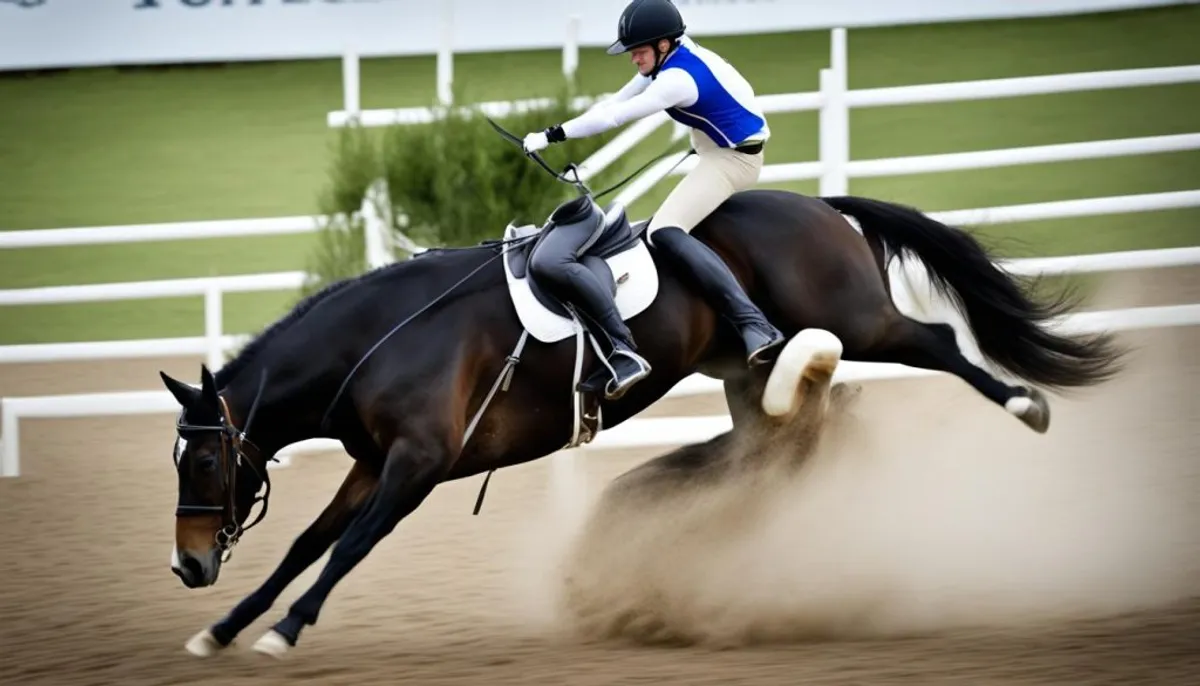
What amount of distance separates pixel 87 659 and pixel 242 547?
5.99 feet

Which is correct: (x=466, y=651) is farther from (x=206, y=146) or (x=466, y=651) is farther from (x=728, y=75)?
(x=206, y=146)

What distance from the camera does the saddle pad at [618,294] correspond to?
6.13m

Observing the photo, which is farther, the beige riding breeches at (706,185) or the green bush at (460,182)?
the green bush at (460,182)

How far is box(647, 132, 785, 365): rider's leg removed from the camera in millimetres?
6242

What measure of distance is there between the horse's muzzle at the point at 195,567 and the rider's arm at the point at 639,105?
1848mm

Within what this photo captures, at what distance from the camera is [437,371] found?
6.01 metres

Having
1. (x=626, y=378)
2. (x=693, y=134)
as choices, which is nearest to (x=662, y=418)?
(x=693, y=134)

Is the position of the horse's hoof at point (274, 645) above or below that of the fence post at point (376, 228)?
below

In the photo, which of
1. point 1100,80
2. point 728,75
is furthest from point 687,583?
point 1100,80

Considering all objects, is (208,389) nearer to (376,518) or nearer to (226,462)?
(226,462)

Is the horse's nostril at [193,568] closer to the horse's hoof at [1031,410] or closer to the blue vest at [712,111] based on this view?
the blue vest at [712,111]

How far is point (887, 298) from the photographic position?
6688 mm

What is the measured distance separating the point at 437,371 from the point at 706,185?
1.21 metres

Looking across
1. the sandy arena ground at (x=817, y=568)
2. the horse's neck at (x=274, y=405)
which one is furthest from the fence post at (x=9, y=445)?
the horse's neck at (x=274, y=405)
